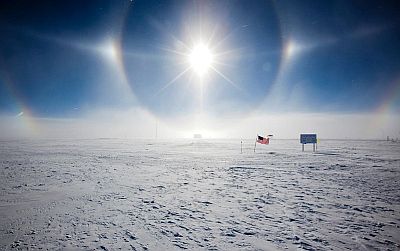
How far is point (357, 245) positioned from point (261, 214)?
8.50ft

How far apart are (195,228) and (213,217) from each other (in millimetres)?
968

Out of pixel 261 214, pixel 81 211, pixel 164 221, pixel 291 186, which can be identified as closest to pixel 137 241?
pixel 164 221

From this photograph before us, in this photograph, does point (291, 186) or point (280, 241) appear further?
point (291, 186)

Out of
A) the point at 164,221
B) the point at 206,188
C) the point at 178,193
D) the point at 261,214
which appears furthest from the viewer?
the point at 206,188

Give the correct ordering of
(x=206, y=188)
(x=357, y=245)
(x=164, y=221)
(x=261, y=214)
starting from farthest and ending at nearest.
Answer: (x=206, y=188)
(x=261, y=214)
(x=164, y=221)
(x=357, y=245)

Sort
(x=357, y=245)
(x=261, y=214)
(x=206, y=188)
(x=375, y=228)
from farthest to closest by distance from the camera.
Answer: (x=206, y=188) < (x=261, y=214) < (x=375, y=228) < (x=357, y=245)

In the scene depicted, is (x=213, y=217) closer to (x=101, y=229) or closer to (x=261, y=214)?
(x=261, y=214)

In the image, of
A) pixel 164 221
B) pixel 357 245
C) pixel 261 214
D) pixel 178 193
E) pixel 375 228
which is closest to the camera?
pixel 357 245

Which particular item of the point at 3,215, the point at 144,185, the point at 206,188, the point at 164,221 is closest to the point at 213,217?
the point at 164,221

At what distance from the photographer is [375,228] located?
19.4 ft

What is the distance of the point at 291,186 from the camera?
10898 mm

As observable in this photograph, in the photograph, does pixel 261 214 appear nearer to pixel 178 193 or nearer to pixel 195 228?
pixel 195 228

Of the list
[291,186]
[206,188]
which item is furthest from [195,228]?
[291,186]

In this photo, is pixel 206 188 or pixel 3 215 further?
pixel 206 188
